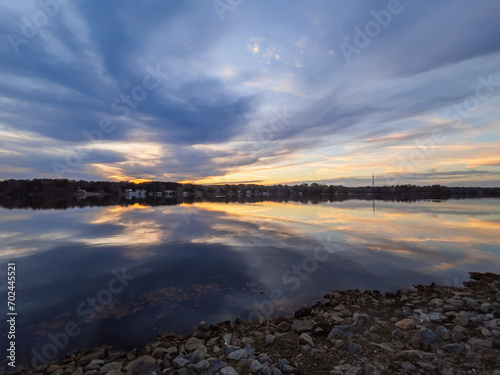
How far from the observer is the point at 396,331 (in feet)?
19.7

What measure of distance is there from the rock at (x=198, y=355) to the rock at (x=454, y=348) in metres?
5.54

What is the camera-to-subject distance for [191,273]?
12352 mm

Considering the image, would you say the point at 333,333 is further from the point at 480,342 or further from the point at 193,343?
the point at 193,343

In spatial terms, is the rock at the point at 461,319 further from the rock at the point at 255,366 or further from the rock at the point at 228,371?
the rock at the point at 228,371

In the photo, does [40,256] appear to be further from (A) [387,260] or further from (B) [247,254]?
(A) [387,260]

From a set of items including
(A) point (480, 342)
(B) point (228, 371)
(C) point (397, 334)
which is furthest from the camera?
(C) point (397, 334)

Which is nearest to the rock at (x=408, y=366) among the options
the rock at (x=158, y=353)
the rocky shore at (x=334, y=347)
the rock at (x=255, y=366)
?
the rocky shore at (x=334, y=347)

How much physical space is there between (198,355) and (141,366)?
130cm

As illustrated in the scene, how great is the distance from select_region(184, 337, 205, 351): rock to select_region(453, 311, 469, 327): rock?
7.02 metres

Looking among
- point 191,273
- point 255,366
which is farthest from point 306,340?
point 191,273

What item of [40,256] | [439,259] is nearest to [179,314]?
[40,256]

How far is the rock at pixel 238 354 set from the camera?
5695mm

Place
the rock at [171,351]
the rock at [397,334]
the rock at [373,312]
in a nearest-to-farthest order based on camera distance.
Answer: the rock at [397,334] → the rock at [171,351] → the rock at [373,312]

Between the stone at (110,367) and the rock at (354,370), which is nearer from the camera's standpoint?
the rock at (354,370)
